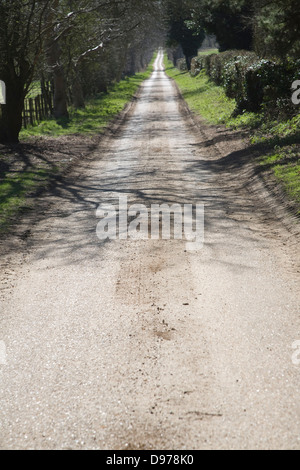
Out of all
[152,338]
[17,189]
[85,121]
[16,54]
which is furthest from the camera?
[85,121]

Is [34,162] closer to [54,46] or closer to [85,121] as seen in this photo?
[85,121]

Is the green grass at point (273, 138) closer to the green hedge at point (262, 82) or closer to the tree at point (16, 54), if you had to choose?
the green hedge at point (262, 82)

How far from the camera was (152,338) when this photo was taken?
4566mm

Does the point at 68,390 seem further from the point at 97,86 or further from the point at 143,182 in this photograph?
the point at 97,86

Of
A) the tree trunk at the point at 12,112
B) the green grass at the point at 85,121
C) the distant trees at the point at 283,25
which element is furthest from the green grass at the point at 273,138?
the tree trunk at the point at 12,112

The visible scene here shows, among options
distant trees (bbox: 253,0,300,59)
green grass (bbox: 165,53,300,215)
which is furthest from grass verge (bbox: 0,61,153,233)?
distant trees (bbox: 253,0,300,59)

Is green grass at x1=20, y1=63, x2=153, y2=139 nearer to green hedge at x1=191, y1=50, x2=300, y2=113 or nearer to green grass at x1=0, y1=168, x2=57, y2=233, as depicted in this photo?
green hedge at x1=191, y1=50, x2=300, y2=113

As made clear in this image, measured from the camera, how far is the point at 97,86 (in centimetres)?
3747

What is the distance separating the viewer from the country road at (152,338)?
342cm

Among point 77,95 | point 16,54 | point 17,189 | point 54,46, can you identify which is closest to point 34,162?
point 17,189

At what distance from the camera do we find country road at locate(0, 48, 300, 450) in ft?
11.2

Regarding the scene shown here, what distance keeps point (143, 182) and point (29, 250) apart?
4646 millimetres

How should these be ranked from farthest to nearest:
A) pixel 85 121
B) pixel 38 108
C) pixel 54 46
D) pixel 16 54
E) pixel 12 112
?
pixel 38 108
pixel 85 121
pixel 54 46
pixel 12 112
pixel 16 54
